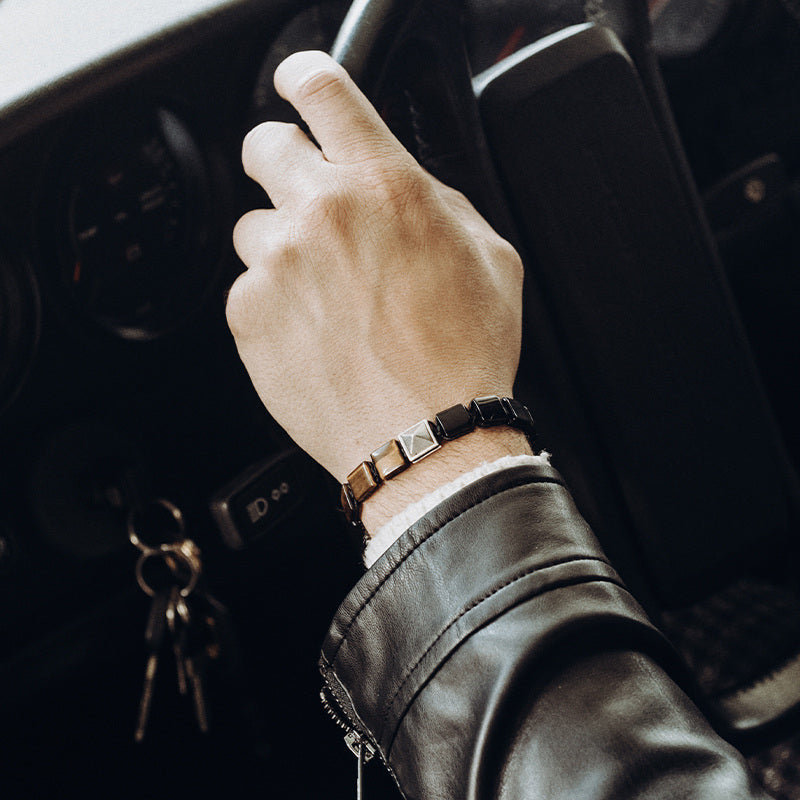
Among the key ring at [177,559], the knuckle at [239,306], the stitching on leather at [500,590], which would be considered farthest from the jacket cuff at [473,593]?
the key ring at [177,559]

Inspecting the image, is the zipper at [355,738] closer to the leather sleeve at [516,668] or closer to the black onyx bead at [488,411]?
the leather sleeve at [516,668]

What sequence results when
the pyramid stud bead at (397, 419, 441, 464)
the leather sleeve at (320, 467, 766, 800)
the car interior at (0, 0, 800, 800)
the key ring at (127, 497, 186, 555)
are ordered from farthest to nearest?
the key ring at (127, 497, 186, 555) < the car interior at (0, 0, 800, 800) < the pyramid stud bead at (397, 419, 441, 464) < the leather sleeve at (320, 467, 766, 800)

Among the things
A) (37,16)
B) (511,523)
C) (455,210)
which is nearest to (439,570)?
(511,523)

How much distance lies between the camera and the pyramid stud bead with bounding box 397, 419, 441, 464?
47 cm

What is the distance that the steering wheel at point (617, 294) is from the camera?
2.11ft

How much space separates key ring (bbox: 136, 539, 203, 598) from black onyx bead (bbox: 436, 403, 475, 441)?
38 cm

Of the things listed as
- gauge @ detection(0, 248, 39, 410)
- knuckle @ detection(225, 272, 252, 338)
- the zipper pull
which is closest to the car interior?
gauge @ detection(0, 248, 39, 410)

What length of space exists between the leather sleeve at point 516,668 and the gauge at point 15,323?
39 centimetres

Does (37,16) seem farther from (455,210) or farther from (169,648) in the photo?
(169,648)

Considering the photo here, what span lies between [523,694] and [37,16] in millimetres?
642

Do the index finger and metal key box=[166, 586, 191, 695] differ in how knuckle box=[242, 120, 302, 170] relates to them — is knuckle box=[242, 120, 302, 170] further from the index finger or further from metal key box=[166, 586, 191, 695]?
metal key box=[166, 586, 191, 695]

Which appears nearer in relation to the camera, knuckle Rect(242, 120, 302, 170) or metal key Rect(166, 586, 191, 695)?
knuckle Rect(242, 120, 302, 170)

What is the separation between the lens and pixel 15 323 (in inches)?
25.0

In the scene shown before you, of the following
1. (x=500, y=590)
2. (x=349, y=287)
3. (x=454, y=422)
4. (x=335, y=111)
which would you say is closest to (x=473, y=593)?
(x=500, y=590)
